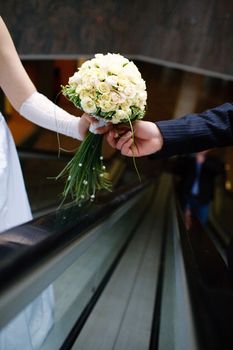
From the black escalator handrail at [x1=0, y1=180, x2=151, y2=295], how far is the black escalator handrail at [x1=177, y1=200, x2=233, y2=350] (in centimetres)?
47

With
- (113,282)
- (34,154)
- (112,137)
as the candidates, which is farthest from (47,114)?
(34,154)

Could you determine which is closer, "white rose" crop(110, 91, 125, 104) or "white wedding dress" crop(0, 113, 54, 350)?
"white rose" crop(110, 91, 125, 104)

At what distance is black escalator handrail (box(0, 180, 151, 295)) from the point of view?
979 mm

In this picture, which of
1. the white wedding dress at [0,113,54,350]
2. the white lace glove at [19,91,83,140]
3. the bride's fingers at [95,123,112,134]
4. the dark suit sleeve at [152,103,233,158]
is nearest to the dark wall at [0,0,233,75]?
the white lace glove at [19,91,83,140]

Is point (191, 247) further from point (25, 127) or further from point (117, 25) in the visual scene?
point (117, 25)

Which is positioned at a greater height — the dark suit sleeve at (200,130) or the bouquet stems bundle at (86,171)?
the dark suit sleeve at (200,130)

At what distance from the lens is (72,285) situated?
113 inches

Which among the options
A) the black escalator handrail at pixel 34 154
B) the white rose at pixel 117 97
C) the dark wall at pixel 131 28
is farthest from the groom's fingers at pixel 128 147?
the dark wall at pixel 131 28

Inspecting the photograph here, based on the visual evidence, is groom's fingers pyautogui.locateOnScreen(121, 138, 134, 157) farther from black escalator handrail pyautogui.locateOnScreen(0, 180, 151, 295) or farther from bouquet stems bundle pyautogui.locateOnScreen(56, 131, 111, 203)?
black escalator handrail pyautogui.locateOnScreen(0, 180, 151, 295)

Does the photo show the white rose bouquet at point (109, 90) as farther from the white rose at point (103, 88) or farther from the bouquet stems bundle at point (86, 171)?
the bouquet stems bundle at point (86, 171)

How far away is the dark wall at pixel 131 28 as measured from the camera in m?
6.30

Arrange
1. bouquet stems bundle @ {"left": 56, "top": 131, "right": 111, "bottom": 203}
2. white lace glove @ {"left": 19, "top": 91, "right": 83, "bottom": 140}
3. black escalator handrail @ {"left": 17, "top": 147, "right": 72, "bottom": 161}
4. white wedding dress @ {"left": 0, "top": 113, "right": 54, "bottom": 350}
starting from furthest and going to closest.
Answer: black escalator handrail @ {"left": 17, "top": 147, "right": 72, "bottom": 161}
white lace glove @ {"left": 19, "top": 91, "right": 83, "bottom": 140}
bouquet stems bundle @ {"left": 56, "top": 131, "right": 111, "bottom": 203}
white wedding dress @ {"left": 0, "top": 113, "right": 54, "bottom": 350}

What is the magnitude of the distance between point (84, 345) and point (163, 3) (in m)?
8.78

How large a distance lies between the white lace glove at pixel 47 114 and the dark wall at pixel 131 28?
146 inches
